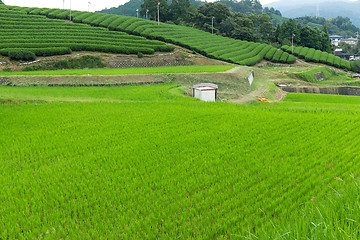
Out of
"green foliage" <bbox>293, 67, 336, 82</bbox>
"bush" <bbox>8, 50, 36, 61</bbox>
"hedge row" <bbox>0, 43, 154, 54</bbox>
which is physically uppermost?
"hedge row" <bbox>0, 43, 154, 54</bbox>

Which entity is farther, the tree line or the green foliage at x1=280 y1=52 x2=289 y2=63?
the tree line

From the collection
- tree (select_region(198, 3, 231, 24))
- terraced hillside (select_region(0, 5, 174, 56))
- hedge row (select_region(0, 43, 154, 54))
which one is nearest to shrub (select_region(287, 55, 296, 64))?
terraced hillside (select_region(0, 5, 174, 56))

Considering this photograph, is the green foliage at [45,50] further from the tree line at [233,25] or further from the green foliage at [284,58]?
the tree line at [233,25]

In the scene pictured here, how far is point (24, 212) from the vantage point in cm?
503

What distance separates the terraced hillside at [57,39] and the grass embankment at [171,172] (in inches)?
919

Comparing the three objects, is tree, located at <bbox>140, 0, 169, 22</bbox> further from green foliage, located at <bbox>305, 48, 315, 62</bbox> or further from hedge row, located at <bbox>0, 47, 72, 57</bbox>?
hedge row, located at <bbox>0, 47, 72, 57</bbox>

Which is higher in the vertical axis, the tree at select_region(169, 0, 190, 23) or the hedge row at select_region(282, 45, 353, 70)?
the tree at select_region(169, 0, 190, 23)

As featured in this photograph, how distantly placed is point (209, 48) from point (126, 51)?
612 inches

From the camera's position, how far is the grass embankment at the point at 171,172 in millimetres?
4539

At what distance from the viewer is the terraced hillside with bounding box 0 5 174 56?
32375 millimetres

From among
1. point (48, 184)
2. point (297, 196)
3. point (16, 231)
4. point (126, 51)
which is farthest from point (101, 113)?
point (126, 51)

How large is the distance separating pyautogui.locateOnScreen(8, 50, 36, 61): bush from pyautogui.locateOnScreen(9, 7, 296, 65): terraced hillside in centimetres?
2160

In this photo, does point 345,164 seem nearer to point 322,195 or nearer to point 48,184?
point 322,195

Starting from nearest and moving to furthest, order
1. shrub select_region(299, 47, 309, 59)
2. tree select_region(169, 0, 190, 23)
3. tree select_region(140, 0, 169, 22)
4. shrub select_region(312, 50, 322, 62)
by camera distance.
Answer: shrub select_region(312, 50, 322, 62)
shrub select_region(299, 47, 309, 59)
tree select_region(140, 0, 169, 22)
tree select_region(169, 0, 190, 23)
